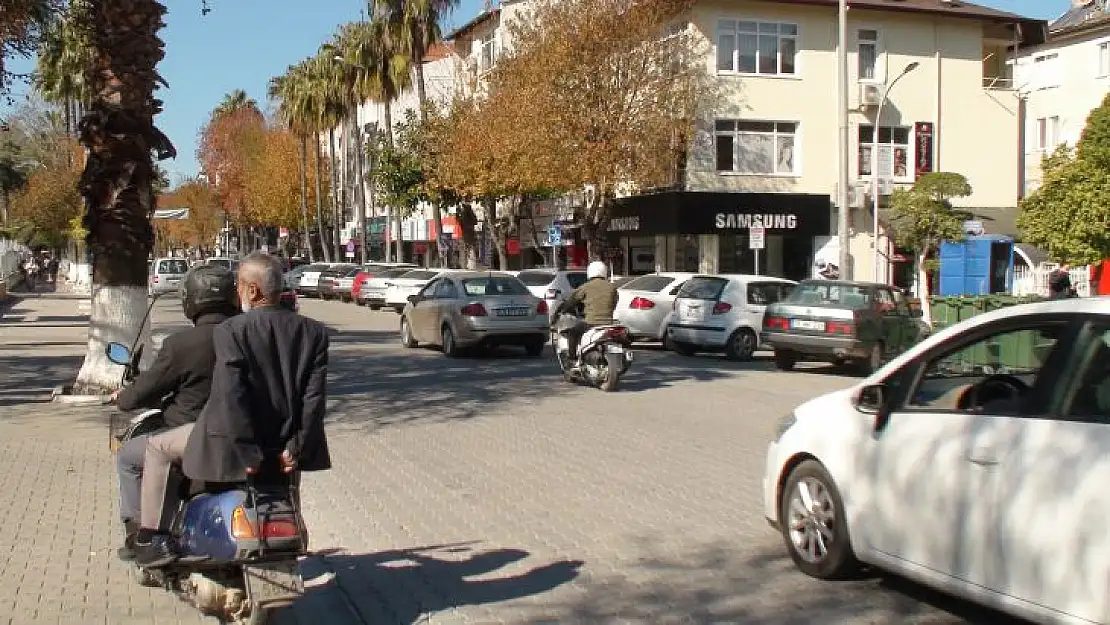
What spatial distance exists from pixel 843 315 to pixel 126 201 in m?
10.8

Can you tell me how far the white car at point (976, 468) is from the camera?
14.8 ft

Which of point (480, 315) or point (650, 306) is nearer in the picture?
point (480, 315)

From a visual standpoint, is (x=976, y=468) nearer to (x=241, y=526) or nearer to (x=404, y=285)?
(x=241, y=526)

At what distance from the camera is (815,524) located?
244 inches

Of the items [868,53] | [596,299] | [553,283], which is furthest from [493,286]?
[868,53]

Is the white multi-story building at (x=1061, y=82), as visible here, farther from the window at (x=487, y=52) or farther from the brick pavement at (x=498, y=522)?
the brick pavement at (x=498, y=522)

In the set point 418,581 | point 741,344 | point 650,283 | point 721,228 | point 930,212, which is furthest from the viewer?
point 721,228

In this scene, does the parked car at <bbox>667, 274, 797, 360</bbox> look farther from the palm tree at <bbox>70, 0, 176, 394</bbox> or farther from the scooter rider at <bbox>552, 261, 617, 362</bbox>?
the palm tree at <bbox>70, 0, 176, 394</bbox>

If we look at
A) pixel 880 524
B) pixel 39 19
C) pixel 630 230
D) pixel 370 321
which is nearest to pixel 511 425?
pixel 880 524

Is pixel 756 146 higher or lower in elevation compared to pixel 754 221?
higher

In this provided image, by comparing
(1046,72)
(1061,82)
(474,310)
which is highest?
(1046,72)

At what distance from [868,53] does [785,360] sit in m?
23.0

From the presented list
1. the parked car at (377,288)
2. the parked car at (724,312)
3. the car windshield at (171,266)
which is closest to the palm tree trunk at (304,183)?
the car windshield at (171,266)

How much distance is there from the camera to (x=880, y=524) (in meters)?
5.64
